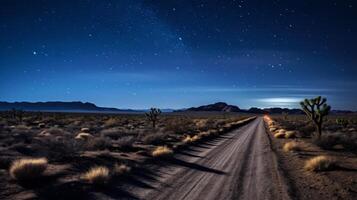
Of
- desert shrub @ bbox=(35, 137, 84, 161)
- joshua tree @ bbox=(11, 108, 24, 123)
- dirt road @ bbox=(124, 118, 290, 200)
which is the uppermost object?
joshua tree @ bbox=(11, 108, 24, 123)

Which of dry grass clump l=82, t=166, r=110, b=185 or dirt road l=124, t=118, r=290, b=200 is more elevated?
dry grass clump l=82, t=166, r=110, b=185

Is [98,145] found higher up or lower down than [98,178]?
higher up

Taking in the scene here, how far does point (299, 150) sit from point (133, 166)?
41.6 feet

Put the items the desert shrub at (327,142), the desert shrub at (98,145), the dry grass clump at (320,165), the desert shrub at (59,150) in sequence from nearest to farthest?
the dry grass clump at (320,165)
the desert shrub at (59,150)
the desert shrub at (98,145)
the desert shrub at (327,142)

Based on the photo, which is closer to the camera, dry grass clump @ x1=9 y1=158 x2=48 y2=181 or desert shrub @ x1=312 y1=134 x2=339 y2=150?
dry grass clump @ x1=9 y1=158 x2=48 y2=181

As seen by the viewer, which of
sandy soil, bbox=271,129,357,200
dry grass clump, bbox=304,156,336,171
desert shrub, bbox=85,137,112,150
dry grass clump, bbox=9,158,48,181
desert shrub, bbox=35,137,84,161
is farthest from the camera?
desert shrub, bbox=85,137,112,150

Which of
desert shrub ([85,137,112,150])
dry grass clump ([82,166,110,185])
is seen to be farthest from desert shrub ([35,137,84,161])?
dry grass clump ([82,166,110,185])

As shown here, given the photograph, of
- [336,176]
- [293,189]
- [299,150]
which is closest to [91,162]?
[293,189]

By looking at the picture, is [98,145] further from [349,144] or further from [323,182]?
[349,144]

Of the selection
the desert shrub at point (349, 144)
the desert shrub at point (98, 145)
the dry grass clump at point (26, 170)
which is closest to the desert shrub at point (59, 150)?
the desert shrub at point (98, 145)

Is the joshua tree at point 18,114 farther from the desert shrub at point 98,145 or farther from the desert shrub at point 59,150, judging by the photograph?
the desert shrub at point 59,150

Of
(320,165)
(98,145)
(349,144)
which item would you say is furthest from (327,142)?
(98,145)

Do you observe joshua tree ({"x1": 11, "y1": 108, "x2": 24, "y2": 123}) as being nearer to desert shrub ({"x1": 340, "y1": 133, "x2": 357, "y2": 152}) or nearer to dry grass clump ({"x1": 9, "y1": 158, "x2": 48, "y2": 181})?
dry grass clump ({"x1": 9, "y1": 158, "x2": 48, "y2": 181})

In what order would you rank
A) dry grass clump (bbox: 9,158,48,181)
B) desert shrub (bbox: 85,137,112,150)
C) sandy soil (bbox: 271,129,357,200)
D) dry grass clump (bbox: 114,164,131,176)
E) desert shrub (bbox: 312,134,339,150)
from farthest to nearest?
1. desert shrub (bbox: 312,134,339,150)
2. desert shrub (bbox: 85,137,112,150)
3. dry grass clump (bbox: 114,164,131,176)
4. dry grass clump (bbox: 9,158,48,181)
5. sandy soil (bbox: 271,129,357,200)
